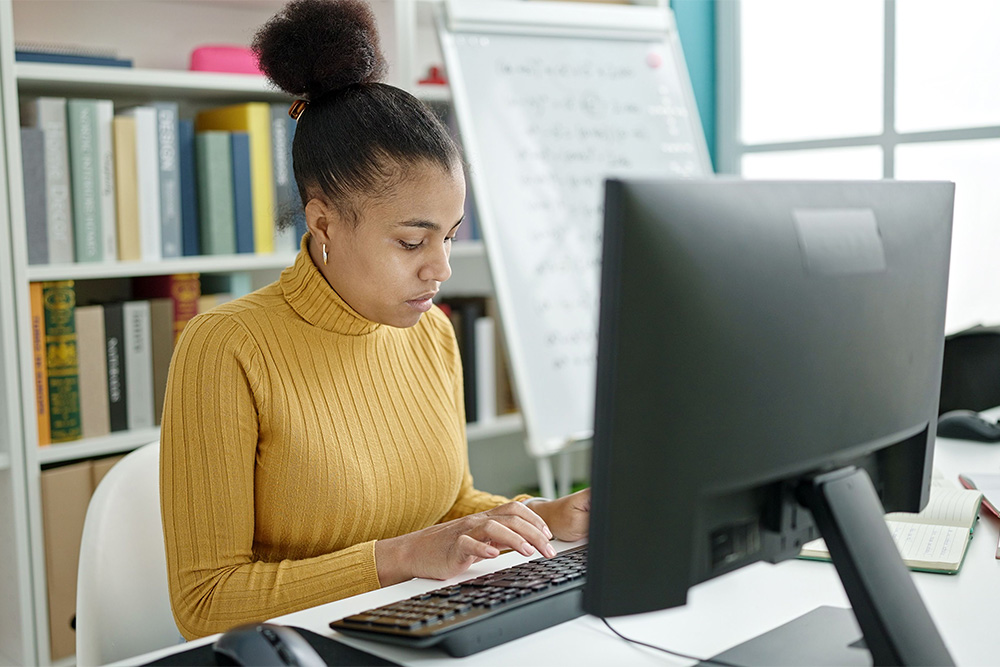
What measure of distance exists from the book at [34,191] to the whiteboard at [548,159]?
874mm

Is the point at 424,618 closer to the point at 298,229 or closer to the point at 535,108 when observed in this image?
the point at 298,229

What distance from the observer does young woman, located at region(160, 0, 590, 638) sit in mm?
1094

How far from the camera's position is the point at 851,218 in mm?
747

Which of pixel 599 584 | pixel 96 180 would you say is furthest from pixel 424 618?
pixel 96 180

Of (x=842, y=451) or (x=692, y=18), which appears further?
(x=692, y=18)

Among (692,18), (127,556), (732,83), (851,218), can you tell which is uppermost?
(692,18)

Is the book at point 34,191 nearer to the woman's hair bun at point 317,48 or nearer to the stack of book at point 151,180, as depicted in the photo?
the stack of book at point 151,180

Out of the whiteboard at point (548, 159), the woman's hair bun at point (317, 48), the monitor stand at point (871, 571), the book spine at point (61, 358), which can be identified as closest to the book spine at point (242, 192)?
the book spine at point (61, 358)

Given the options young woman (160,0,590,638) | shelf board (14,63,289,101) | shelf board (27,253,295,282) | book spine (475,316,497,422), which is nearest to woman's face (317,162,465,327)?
young woman (160,0,590,638)

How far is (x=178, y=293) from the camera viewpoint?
2041 millimetres

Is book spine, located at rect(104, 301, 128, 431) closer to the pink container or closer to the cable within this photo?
the pink container

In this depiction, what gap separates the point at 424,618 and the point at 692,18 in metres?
2.55

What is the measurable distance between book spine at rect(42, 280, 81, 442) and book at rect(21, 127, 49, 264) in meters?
0.07

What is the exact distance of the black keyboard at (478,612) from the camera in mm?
810
